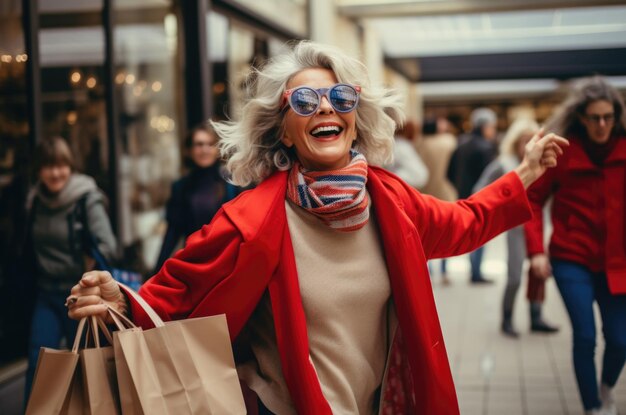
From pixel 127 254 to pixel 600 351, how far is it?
398 centimetres

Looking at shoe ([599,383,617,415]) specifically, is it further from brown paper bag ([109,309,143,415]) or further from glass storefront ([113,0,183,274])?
glass storefront ([113,0,183,274])

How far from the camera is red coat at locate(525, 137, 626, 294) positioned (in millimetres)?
4367

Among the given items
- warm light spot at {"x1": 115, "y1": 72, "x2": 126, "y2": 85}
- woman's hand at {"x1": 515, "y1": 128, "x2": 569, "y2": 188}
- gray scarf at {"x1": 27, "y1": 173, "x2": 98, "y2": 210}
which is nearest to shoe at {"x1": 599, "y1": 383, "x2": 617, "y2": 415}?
woman's hand at {"x1": 515, "y1": 128, "x2": 569, "y2": 188}

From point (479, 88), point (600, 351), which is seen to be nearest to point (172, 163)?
point (600, 351)

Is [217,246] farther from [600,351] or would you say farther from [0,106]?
[600,351]

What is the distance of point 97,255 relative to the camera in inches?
181

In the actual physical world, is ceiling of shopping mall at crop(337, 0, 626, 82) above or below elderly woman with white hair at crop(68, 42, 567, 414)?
above

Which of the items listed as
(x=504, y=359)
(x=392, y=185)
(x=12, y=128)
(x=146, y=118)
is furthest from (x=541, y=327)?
(x=392, y=185)

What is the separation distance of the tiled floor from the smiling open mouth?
306 centimetres

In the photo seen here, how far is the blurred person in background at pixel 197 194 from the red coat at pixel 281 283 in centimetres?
282

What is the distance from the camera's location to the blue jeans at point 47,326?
4.72m

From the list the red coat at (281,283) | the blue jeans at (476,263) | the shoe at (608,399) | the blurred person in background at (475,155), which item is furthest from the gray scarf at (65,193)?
the blurred person in background at (475,155)

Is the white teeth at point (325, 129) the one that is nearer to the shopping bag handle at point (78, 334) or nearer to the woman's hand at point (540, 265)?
the shopping bag handle at point (78, 334)

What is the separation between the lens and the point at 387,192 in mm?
2568
